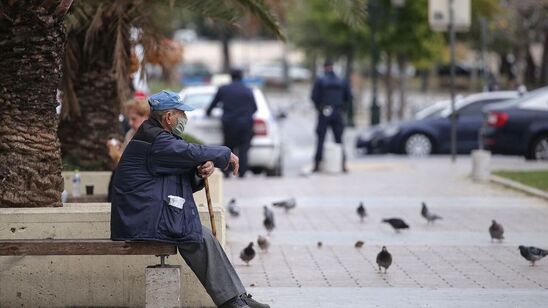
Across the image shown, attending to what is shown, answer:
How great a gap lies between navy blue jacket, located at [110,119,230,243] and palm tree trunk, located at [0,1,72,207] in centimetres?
148

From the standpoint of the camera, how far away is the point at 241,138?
19734mm

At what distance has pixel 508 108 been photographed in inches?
911

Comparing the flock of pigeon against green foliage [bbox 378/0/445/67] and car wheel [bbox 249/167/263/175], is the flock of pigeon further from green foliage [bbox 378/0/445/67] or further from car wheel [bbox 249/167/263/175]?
green foliage [bbox 378/0/445/67]

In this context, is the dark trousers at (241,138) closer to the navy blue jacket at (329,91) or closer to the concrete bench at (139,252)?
the navy blue jacket at (329,91)

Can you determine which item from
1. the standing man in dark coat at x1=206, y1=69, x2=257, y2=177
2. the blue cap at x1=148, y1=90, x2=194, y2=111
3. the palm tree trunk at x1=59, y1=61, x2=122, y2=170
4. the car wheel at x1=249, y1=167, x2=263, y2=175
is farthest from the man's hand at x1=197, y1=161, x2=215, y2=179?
the car wheel at x1=249, y1=167, x2=263, y2=175

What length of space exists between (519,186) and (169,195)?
10.3m

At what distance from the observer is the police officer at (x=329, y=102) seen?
20.9m

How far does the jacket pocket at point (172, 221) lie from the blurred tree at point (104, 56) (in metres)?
5.53

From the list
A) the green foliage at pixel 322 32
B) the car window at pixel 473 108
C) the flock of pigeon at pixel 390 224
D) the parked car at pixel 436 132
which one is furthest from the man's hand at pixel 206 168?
the green foliage at pixel 322 32

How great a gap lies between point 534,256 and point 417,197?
6232mm

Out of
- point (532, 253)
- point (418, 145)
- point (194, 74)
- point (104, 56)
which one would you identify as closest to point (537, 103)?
point (418, 145)

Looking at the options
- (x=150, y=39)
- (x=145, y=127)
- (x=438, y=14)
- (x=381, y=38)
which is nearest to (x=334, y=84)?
(x=438, y=14)

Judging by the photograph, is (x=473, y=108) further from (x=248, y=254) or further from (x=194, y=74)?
(x=194, y=74)

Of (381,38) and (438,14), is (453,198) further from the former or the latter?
(381,38)
